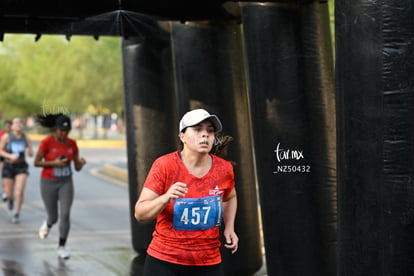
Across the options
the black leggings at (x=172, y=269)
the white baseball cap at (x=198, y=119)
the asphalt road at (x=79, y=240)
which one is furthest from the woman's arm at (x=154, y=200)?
the asphalt road at (x=79, y=240)

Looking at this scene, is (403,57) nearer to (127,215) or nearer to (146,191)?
(146,191)

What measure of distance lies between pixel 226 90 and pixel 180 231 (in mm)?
4436

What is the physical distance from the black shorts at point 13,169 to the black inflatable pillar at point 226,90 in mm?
6501

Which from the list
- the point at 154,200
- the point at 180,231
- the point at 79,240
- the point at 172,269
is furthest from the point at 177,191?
the point at 79,240

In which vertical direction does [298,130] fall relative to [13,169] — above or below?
above

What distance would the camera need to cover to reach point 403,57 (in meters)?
5.79

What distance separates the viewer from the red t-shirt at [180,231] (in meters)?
5.09

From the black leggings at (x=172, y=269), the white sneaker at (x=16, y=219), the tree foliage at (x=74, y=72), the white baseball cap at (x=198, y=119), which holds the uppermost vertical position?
the tree foliage at (x=74, y=72)

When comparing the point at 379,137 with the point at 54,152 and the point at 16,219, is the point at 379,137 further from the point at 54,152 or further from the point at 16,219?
the point at 16,219

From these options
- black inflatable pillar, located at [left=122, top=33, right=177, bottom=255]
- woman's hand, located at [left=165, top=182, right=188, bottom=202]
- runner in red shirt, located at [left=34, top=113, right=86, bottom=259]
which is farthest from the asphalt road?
woman's hand, located at [left=165, top=182, right=188, bottom=202]

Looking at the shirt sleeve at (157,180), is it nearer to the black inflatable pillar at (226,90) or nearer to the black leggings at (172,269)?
the black leggings at (172,269)

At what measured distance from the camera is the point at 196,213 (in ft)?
16.7

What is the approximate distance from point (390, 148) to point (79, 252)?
22.0 feet

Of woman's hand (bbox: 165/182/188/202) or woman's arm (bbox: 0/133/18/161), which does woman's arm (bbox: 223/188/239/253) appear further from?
woman's arm (bbox: 0/133/18/161)
